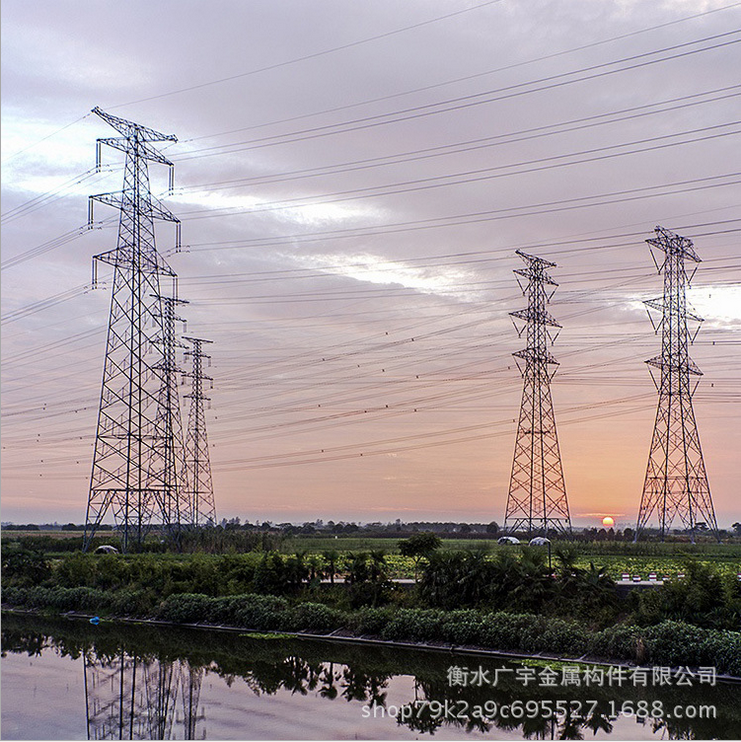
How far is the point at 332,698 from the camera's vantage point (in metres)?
22.7

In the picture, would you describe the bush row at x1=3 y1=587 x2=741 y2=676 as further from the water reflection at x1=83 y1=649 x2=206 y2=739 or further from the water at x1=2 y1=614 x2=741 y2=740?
the water reflection at x1=83 y1=649 x2=206 y2=739

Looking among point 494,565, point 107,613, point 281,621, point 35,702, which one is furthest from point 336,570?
point 35,702

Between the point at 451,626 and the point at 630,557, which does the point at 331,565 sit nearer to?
the point at 451,626

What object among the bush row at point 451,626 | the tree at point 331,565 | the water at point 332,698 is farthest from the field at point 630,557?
the water at point 332,698

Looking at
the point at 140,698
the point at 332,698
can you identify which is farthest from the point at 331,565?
the point at 140,698

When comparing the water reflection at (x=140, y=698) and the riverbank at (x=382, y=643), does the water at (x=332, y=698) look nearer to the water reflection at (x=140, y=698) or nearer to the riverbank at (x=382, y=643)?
the water reflection at (x=140, y=698)

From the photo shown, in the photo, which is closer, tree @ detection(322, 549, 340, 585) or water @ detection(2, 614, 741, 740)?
water @ detection(2, 614, 741, 740)

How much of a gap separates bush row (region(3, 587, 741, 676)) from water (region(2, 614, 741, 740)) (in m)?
0.99

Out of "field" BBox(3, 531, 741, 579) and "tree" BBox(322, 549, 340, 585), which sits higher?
"tree" BBox(322, 549, 340, 585)

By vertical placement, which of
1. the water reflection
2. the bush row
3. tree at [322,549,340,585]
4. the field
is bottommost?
the water reflection

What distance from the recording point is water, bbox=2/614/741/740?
19.7m

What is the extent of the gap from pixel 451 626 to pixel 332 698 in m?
7.05

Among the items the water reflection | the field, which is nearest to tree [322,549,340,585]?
the field

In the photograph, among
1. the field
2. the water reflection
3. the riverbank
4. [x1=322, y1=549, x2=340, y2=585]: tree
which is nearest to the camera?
the water reflection
